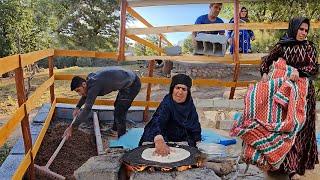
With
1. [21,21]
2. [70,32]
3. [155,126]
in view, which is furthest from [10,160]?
[70,32]

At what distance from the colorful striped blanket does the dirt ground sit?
1.91 meters

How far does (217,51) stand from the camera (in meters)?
5.46

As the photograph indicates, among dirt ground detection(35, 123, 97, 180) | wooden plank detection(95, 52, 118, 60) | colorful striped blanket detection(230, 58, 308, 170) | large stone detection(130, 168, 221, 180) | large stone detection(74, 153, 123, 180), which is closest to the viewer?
large stone detection(130, 168, 221, 180)

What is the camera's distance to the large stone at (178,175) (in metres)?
2.54

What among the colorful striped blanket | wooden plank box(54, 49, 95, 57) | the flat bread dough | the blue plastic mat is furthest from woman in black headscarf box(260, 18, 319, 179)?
wooden plank box(54, 49, 95, 57)

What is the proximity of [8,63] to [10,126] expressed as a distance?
1.55 ft

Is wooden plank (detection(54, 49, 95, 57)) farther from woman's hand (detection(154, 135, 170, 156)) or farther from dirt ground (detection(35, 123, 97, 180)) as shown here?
woman's hand (detection(154, 135, 170, 156))

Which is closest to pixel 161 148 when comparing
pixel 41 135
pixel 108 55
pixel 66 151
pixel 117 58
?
pixel 41 135

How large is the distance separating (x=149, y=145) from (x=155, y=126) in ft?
0.94

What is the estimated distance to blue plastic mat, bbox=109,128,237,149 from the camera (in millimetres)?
5301

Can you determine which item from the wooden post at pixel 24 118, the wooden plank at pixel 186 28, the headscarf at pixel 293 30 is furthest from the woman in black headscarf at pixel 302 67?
the wooden post at pixel 24 118

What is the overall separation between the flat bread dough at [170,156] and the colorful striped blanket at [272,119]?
766 millimetres

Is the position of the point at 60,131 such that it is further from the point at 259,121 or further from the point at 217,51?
the point at 259,121

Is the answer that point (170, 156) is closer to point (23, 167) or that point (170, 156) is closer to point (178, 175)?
point (178, 175)
